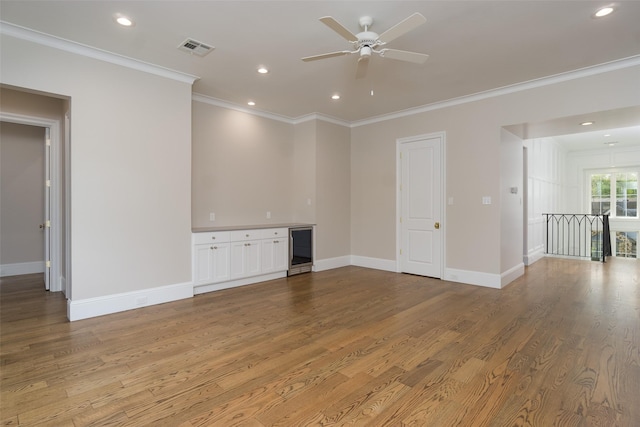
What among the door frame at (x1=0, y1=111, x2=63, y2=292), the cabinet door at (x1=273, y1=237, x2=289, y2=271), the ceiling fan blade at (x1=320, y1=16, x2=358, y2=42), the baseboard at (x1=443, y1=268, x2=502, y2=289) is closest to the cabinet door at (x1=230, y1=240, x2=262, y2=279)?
the cabinet door at (x1=273, y1=237, x2=289, y2=271)

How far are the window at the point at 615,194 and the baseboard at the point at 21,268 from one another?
47.4ft

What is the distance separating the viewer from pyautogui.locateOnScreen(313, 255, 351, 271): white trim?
610cm

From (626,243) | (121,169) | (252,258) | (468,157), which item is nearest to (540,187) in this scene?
(468,157)

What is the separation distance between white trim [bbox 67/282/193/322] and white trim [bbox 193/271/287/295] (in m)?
0.22

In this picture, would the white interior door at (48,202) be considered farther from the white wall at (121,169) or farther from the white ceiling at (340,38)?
the white ceiling at (340,38)

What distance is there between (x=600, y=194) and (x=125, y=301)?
13.4 m

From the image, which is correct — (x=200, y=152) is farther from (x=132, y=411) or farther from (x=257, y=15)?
(x=132, y=411)

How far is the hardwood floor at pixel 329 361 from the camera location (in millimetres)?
1956

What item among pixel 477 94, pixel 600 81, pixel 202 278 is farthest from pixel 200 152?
pixel 600 81

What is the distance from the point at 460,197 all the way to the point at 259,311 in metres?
3.63

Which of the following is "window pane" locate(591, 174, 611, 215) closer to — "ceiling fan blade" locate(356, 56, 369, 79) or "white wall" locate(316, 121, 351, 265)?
"white wall" locate(316, 121, 351, 265)

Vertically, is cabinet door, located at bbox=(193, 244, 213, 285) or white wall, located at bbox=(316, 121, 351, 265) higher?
white wall, located at bbox=(316, 121, 351, 265)

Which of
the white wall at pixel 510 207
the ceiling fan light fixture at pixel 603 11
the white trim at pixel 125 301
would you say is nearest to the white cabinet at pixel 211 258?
the white trim at pixel 125 301

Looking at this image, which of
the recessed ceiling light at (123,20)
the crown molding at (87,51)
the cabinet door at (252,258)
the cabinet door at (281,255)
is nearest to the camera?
the recessed ceiling light at (123,20)
